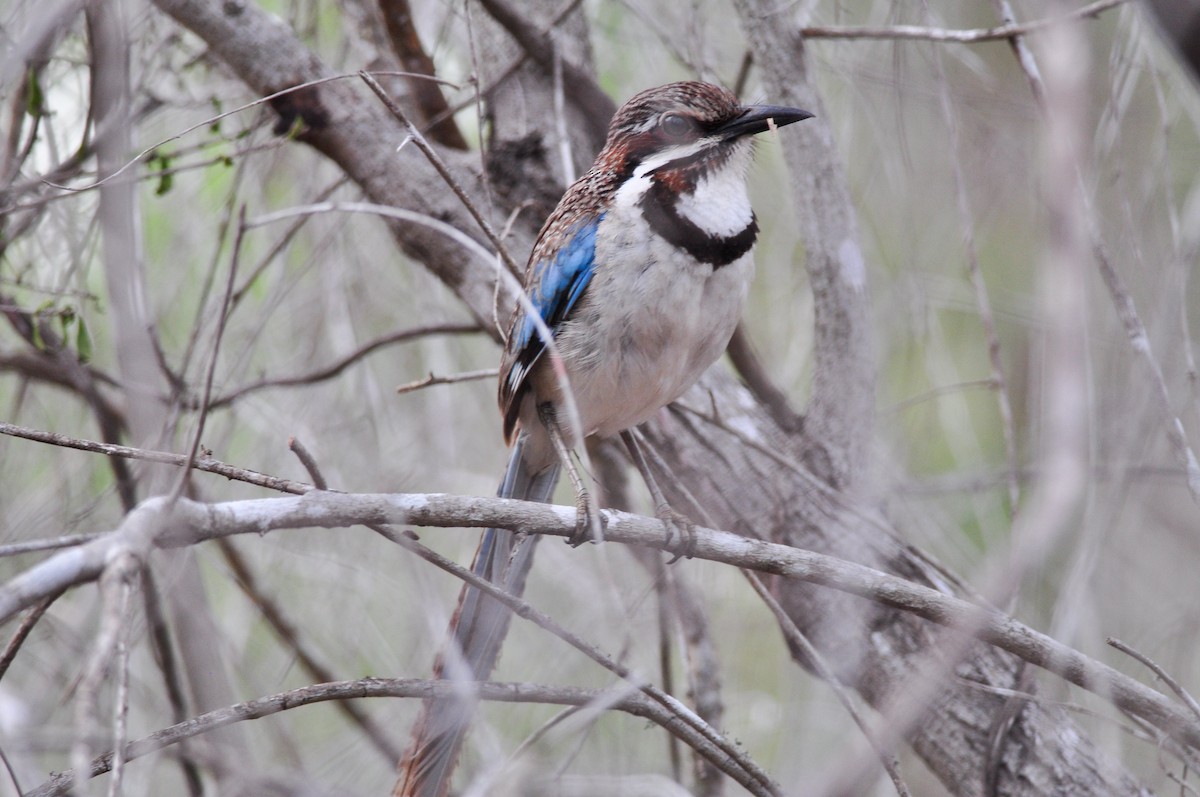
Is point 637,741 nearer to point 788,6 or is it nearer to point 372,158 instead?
point 372,158

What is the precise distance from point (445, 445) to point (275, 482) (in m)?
2.69

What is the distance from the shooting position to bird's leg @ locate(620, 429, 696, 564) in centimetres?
301

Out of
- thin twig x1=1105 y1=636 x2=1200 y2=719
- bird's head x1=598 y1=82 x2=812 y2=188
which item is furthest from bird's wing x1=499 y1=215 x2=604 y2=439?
thin twig x1=1105 y1=636 x2=1200 y2=719

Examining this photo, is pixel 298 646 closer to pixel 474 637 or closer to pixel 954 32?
pixel 474 637

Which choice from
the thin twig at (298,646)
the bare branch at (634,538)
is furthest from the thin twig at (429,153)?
the thin twig at (298,646)

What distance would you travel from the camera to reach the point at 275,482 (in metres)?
2.23

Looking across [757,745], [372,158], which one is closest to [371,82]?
[372,158]

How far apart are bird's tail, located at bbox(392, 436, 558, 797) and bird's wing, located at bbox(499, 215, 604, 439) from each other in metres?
0.32

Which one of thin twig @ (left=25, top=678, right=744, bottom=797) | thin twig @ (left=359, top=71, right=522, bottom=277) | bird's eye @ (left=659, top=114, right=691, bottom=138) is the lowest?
thin twig @ (left=25, top=678, right=744, bottom=797)

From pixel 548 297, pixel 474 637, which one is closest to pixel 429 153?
pixel 548 297

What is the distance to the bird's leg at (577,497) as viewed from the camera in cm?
268

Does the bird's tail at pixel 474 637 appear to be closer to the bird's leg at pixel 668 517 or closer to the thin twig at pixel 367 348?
the bird's leg at pixel 668 517

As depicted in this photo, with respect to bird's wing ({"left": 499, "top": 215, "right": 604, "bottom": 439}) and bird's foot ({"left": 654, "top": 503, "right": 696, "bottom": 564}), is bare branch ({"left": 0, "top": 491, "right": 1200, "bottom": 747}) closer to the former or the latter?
bird's foot ({"left": 654, "top": 503, "right": 696, "bottom": 564})

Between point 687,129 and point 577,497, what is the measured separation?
1268mm
